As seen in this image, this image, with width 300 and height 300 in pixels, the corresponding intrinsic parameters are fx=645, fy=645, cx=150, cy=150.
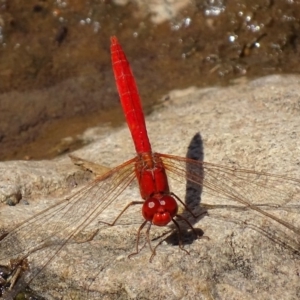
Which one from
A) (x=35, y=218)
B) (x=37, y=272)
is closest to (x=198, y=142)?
(x=35, y=218)

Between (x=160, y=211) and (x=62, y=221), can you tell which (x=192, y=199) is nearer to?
(x=160, y=211)

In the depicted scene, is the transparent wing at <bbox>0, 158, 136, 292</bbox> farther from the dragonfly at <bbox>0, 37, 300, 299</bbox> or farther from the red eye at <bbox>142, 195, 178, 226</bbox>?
the red eye at <bbox>142, 195, 178, 226</bbox>

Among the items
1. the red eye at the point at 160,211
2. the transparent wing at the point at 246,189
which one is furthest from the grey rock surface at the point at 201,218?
the red eye at the point at 160,211

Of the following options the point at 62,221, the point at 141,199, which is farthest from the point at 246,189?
the point at 62,221

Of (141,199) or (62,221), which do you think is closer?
(62,221)

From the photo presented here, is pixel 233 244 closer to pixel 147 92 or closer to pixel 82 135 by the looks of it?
pixel 82 135

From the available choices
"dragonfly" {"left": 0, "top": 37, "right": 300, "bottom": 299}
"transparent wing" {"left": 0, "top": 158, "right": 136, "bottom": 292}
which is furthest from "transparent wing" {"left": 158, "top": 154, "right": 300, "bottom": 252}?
"transparent wing" {"left": 0, "top": 158, "right": 136, "bottom": 292}
